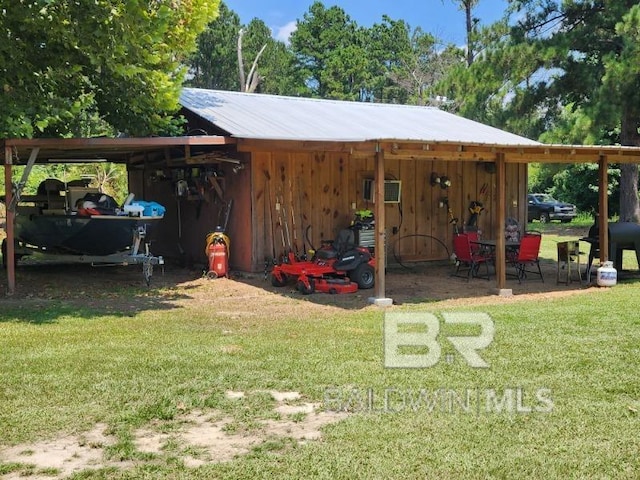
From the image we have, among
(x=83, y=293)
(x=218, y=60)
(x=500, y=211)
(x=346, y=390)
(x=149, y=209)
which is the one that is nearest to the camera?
(x=346, y=390)

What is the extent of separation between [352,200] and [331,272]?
2.75 meters

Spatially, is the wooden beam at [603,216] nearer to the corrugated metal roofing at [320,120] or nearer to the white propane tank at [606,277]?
the white propane tank at [606,277]

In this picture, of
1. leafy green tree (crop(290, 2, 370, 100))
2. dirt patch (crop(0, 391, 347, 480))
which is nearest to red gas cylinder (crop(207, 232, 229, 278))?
dirt patch (crop(0, 391, 347, 480))

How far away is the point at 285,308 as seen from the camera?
8578 millimetres

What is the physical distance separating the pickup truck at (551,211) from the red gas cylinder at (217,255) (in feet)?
59.3

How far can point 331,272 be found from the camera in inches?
397

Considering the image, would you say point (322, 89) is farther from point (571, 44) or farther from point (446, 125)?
point (446, 125)

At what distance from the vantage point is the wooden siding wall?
11.5m

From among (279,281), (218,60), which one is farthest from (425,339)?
(218,60)

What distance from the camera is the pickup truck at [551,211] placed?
2606cm

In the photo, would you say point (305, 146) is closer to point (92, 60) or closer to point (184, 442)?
point (92, 60)

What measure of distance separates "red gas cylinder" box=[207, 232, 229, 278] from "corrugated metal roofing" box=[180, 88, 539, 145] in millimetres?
1802

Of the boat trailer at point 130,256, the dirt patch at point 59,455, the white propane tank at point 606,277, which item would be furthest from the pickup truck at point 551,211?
the dirt patch at point 59,455

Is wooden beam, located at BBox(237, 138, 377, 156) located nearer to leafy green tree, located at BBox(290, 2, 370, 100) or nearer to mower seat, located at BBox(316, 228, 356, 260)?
mower seat, located at BBox(316, 228, 356, 260)
